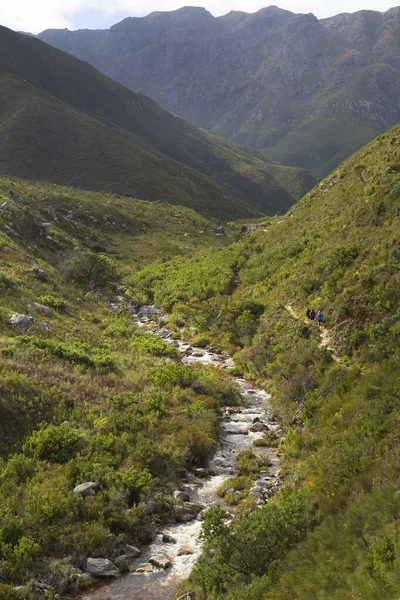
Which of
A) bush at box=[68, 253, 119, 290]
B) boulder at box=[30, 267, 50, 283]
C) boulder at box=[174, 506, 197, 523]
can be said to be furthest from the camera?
bush at box=[68, 253, 119, 290]

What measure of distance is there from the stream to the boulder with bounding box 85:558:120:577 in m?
0.19

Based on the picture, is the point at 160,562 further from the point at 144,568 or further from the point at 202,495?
the point at 202,495

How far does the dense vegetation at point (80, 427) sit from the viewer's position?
31.3 feet

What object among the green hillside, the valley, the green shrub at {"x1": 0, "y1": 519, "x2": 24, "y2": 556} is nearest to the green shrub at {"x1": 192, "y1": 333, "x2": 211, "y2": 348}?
the valley

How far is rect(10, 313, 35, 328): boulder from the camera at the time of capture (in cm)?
2217

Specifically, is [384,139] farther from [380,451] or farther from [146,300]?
[380,451]

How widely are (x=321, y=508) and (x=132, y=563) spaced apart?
437cm

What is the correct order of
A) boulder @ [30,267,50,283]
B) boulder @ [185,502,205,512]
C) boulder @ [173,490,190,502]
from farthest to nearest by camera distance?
1. boulder @ [30,267,50,283]
2. boulder @ [173,490,190,502]
3. boulder @ [185,502,205,512]

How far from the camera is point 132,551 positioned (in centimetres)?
980

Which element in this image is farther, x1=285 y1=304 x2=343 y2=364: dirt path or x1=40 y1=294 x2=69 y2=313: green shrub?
x1=40 y1=294 x2=69 y2=313: green shrub

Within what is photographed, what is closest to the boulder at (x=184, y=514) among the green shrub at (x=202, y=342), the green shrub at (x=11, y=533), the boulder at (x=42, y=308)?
the green shrub at (x=11, y=533)

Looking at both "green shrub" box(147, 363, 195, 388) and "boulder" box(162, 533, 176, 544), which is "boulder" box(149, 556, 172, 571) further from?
"green shrub" box(147, 363, 195, 388)

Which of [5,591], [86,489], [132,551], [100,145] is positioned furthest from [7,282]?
[100,145]

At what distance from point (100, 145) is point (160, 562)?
115 metres
